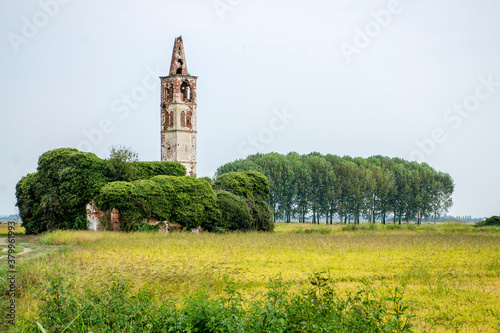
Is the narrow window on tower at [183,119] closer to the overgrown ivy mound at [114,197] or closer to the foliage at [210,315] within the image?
the overgrown ivy mound at [114,197]

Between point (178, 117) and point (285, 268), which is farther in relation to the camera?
point (178, 117)

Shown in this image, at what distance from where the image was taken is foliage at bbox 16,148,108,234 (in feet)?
97.0

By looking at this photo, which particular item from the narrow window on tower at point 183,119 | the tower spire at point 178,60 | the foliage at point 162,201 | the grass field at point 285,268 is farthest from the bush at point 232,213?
the tower spire at point 178,60

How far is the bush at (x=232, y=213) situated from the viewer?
32188 millimetres

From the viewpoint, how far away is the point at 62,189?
29719 mm

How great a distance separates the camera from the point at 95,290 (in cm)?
911

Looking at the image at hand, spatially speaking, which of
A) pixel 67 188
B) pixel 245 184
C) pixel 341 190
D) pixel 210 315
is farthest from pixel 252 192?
pixel 341 190

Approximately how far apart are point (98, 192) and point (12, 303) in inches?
827

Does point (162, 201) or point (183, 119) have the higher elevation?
point (183, 119)

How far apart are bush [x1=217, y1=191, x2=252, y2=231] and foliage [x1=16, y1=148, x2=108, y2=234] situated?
7.87 metres

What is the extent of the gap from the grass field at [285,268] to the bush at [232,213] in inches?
336

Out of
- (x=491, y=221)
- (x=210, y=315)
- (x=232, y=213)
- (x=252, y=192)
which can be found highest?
(x=252, y=192)

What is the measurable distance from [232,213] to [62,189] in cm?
1094

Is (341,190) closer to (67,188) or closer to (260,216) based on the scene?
(260,216)
